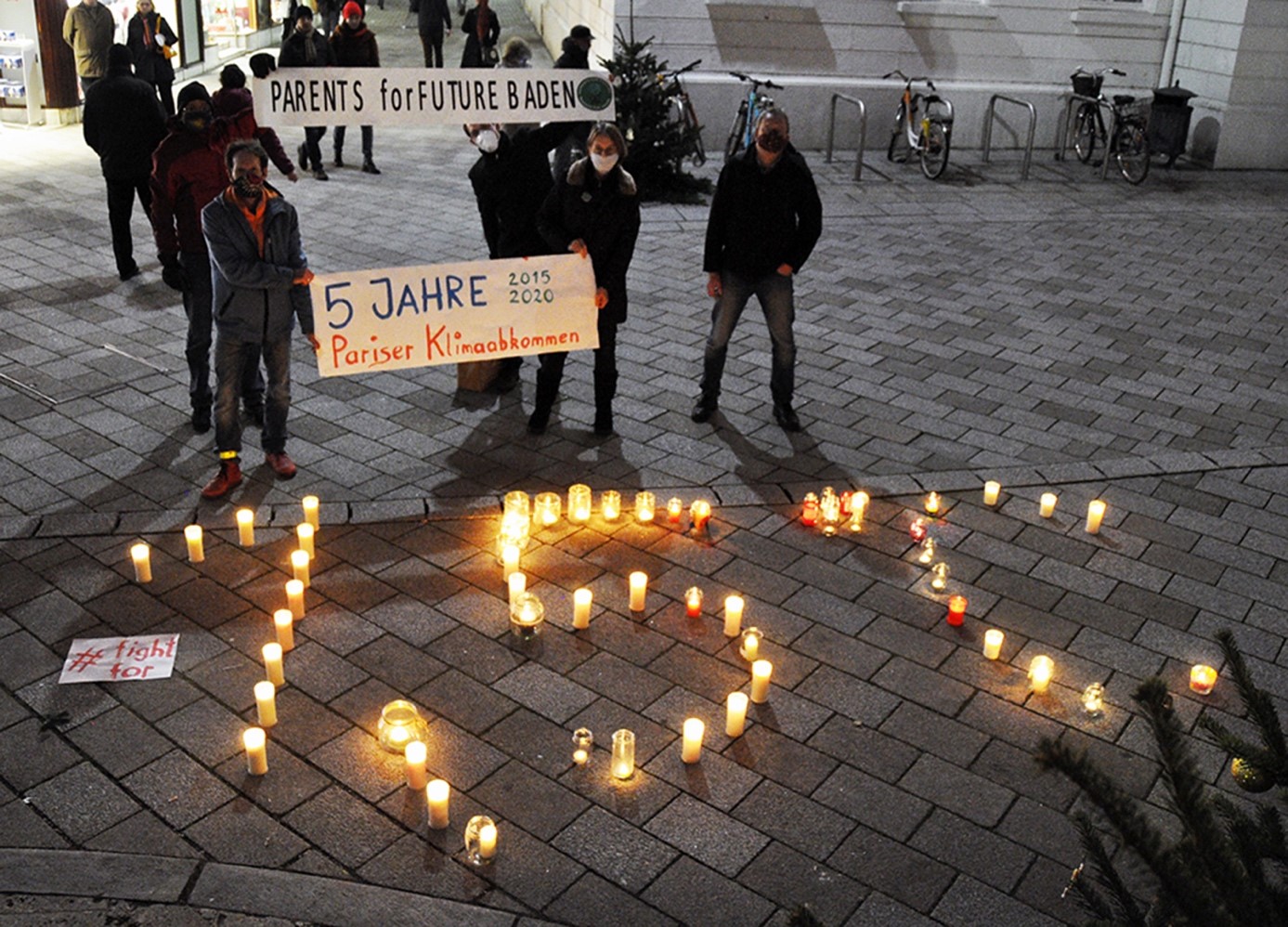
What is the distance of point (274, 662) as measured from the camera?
527 centimetres

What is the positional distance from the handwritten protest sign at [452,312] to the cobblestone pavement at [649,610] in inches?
24.7

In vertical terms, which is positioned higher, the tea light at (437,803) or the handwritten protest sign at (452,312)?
the handwritten protest sign at (452,312)

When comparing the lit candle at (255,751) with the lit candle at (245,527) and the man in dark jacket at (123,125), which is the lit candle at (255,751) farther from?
the man in dark jacket at (123,125)

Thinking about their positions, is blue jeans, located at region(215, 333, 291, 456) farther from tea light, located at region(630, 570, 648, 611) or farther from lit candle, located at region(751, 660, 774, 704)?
lit candle, located at region(751, 660, 774, 704)

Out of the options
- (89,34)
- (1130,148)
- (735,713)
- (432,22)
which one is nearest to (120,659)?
(735,713)

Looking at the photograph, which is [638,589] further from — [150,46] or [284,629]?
[150,46]

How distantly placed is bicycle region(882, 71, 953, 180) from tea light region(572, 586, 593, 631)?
10.9 m

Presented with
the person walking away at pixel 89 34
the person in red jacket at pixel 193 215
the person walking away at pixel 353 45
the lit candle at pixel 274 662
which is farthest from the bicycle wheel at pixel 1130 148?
the lit candle at pixel 274 662

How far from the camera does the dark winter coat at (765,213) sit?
7.59 m

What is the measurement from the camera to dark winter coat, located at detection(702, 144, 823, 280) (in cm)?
759

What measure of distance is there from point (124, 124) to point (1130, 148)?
11987mm

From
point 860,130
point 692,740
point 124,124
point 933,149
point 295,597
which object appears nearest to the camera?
point 692,740

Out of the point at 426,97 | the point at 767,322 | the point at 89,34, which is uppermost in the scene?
the point at 426,97

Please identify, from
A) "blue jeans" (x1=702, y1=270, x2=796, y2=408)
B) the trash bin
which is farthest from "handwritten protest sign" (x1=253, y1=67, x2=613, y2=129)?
the trash bin
